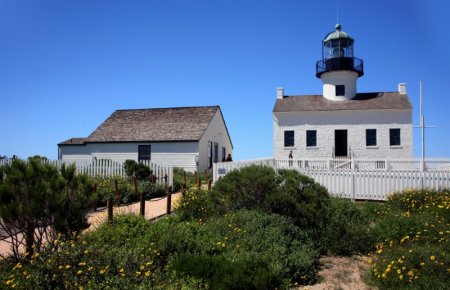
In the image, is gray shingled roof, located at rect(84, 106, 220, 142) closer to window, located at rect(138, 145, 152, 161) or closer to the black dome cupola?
window, located at rect(138, 145, 152, 161)

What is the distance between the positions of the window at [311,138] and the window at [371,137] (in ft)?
11.8

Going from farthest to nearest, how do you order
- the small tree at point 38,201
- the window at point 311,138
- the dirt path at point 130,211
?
the window at point 311,138, the dirt path at point 130,211, the small tree at point 38,201

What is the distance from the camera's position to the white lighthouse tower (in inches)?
1152

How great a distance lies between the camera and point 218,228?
728cm

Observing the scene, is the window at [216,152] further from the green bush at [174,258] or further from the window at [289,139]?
the green bush at [174,258]

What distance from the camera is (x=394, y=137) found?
2723 centimetres

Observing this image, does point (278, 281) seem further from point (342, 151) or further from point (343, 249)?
point (342, 151)

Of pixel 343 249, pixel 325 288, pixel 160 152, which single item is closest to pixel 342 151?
pixel 160 152

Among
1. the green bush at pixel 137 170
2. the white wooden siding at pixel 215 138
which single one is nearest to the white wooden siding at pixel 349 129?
the white wooden siding at pixel 215 138

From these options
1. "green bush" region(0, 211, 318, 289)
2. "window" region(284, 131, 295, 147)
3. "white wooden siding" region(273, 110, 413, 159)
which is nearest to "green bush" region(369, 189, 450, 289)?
"green bush" region(0, 211, 318, 289)

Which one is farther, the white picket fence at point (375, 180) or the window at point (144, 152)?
the window at point (144, 152)

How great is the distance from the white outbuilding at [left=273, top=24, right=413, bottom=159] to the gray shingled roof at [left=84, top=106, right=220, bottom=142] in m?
5.86

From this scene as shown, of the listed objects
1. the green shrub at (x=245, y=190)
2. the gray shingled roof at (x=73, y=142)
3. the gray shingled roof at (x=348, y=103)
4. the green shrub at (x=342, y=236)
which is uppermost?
the gray shingled roof at (x=348, y=103)

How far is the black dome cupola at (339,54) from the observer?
29.2 m
